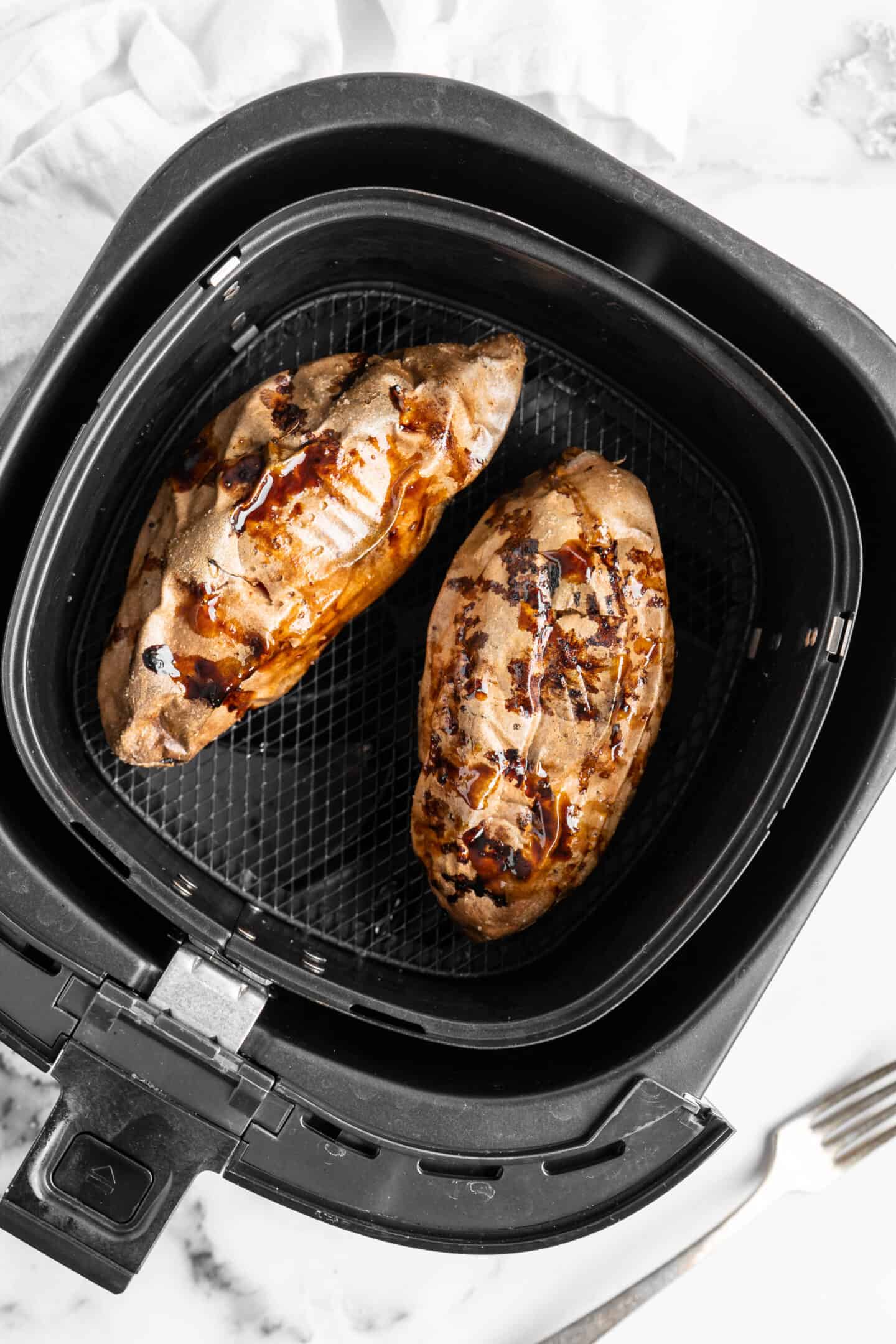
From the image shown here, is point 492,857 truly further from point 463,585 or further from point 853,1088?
point 853,1088

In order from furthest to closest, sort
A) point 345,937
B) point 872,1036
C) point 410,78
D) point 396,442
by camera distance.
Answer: point 872,1036
point 345,937
point 396,442
point 410,78

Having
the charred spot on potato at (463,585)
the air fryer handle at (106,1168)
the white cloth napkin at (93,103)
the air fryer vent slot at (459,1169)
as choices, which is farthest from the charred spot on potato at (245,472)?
the air fryer vent slot at (459,1169)

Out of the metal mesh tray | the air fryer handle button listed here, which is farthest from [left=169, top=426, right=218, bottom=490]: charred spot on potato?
the air fryer handle button

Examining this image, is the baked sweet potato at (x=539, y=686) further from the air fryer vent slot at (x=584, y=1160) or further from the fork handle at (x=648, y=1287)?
the fork handle at (x=648, y=1287)

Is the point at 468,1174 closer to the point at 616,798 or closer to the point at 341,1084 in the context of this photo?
the point at 341,1084

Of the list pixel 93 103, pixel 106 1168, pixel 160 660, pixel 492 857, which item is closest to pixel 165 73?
pixel 93 103

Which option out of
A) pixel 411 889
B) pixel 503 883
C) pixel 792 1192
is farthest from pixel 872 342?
pixel 792 1192
